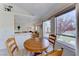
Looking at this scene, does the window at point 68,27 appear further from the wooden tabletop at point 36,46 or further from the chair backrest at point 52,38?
the wooden tabletop at point 36,46

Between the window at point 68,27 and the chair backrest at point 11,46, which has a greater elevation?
the window at point 68,27

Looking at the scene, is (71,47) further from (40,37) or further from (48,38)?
(40,37)

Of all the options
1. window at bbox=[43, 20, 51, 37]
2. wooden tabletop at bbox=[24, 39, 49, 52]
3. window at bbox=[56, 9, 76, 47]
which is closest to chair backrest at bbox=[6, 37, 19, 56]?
wooden tabletop at bbox=[24, 39, 49, 52]

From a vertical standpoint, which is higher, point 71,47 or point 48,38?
point 48,38

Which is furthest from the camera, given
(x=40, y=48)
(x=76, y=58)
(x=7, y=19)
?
(x=7, y=19)

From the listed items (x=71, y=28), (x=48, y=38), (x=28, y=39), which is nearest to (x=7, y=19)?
(x=28, y=39)

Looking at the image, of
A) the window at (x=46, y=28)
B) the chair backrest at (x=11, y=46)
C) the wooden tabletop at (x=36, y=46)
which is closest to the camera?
the chair backrest at (x=11, y=46)

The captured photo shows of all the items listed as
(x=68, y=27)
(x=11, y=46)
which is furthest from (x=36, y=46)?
(x=68, y=27)

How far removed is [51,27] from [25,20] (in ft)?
1.39

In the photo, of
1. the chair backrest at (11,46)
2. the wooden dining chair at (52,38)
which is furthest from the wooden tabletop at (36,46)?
the chair backrest at (11,46)

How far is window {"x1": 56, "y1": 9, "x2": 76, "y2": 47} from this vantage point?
1.51 m

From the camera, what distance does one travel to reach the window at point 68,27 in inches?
59.6

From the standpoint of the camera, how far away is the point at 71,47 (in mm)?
1729

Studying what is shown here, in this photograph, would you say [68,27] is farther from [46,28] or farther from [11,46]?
[11,46]
